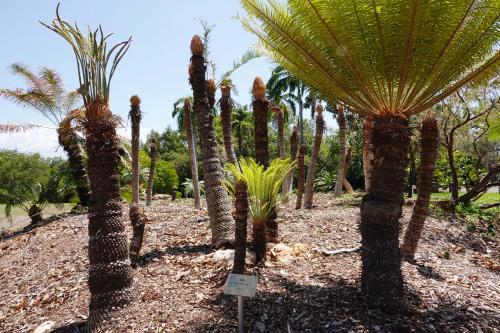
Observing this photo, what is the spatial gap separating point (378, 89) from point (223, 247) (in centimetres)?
327

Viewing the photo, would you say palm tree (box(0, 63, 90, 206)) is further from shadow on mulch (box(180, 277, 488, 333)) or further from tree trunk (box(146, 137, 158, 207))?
shadow on mulch (box(180, 277, 488, 333))

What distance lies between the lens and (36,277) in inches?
248

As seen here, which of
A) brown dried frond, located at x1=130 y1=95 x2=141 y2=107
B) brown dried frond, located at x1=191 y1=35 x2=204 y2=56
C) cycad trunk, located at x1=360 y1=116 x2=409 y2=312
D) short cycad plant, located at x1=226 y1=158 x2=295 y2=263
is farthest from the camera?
brown dried frond, located at x1=130 y1=95 x2=141 y2=107

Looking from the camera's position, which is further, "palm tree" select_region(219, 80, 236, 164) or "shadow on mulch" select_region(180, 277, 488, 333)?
"palm tree" select_region(219, 80, 236, 164)

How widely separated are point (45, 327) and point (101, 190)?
1.71 m

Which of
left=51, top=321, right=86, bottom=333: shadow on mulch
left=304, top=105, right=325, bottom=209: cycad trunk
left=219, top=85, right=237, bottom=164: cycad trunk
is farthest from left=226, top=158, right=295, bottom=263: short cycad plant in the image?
left=304, top=105, right=325, bottom=209: cycad trunk

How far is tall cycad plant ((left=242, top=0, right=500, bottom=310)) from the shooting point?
3.96 metres

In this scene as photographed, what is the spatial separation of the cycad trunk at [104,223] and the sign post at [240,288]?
4.54 feet

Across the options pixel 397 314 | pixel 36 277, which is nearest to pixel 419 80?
pixel 397 314

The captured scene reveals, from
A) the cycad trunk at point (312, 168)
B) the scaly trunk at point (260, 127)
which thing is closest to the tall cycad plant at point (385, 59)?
the scaly trunk at point (260, 127)

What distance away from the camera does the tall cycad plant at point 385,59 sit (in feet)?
13.0

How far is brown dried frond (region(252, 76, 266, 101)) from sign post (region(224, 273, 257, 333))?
3.52m

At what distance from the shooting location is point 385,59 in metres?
4.31

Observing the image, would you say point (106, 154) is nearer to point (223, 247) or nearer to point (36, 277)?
point (223, 247)
